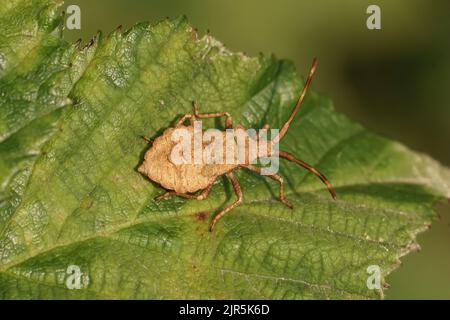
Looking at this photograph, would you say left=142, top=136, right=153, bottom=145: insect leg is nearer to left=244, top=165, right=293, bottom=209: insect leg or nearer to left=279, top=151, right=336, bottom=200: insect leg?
left=244, top=165, right=293, bottom=209: insect leg

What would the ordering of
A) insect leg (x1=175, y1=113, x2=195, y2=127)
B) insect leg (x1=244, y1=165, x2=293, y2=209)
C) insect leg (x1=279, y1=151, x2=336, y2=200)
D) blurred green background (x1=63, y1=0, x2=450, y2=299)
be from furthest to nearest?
1. blurred green background (x1=63, y1=0, x2=450, y2=299)
2. insect leg (x1=279, y1=151, x2=336, y2=200)
3. insect leg (x1=244, y1=165, x2=293, y2=209)
4. insect leg (x1=175, y1=113, x2=195, y2=127)

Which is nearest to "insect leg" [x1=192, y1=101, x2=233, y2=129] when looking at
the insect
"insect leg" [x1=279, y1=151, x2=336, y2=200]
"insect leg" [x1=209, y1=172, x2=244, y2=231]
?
the insect

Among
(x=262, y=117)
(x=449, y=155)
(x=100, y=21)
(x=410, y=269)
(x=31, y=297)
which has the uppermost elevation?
(x=100, y=21)

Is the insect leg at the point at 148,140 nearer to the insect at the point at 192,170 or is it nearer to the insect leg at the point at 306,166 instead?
the insect at the point at 192,170

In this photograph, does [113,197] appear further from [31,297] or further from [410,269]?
[410,269]

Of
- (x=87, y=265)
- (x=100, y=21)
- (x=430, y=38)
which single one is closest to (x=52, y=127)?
(x=87, y=265)

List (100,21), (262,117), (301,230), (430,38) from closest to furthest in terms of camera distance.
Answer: (301,230) < (262,117) < (100,21) < (430,38)
